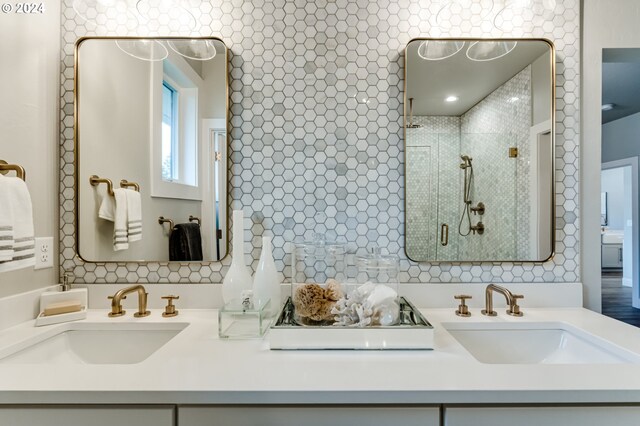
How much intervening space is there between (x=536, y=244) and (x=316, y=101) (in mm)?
1055

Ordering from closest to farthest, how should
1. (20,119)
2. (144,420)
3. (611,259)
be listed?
(144,420) → (20,119) → (611,259)

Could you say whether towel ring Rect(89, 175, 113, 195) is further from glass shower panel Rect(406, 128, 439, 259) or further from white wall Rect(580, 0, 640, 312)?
white wall Rect(580, 0, 640, 312)

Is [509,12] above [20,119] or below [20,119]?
above

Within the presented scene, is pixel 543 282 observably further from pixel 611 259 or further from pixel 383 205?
pixel 611 259

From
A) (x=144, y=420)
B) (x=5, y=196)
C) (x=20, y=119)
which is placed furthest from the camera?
(x=20, y=119)

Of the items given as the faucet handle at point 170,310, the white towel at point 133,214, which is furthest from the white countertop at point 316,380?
the white towel at point 133,214

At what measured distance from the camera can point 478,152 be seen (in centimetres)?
145

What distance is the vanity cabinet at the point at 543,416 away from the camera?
80 centimetres

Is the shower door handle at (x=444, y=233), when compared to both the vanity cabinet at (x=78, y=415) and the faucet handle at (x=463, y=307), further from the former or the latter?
the vanity cabinet at (x=78, y=415)

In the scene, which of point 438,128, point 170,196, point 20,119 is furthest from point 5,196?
point 438,128

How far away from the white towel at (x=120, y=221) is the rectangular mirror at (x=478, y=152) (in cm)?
112

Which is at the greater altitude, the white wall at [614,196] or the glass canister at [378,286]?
the white wall at [614,196]

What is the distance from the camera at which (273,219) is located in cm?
148

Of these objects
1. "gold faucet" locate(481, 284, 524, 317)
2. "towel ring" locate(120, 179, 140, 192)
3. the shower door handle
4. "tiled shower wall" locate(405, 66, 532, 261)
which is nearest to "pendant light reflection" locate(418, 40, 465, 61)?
"tiled shower wall" locate(405, 66, 532, 261)
